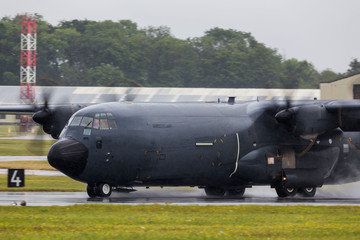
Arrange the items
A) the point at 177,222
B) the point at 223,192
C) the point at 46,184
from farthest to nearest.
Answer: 1. the point at 46,184
2. the point at 223,192
3. the point at 177,222

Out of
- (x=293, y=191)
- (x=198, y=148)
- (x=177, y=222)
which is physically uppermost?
(x=198, y=148)

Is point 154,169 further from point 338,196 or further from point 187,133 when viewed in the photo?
point 338,196

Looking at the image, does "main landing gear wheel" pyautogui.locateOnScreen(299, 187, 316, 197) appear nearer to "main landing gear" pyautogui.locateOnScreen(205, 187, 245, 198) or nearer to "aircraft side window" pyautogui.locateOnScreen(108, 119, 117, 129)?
"main landing gear" pyautogui.locateOnScreen(205, 187, 245, 198)

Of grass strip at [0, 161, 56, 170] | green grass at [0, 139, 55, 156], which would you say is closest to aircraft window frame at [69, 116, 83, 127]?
grass strip at [0, 161, 56, 170]

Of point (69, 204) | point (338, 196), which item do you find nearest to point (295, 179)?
point (338, 196)

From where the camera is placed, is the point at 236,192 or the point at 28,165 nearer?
the point at 236,192

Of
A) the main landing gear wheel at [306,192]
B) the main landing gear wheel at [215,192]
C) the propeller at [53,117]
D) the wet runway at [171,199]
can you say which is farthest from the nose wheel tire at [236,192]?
the propeller at [53,117]

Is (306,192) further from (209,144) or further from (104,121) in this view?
(104,121)

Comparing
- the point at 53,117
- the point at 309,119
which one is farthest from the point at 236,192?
the point at 53,117

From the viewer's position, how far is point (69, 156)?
25.0m

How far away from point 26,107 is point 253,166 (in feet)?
37.2

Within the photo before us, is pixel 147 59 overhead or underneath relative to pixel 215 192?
overhead

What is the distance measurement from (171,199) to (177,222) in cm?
812

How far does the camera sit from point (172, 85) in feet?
376
